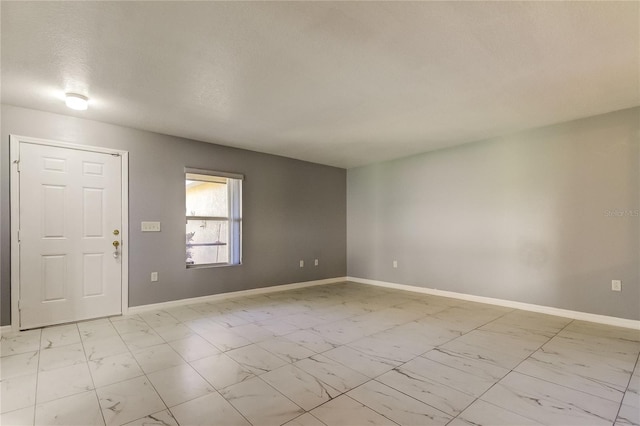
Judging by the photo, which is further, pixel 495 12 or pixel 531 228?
pixel 531 228

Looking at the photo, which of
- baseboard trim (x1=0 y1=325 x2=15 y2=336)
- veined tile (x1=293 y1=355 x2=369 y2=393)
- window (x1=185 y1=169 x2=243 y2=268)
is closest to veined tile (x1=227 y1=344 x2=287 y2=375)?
veined tile (x1=293 y1=355 x2=369 y2=393)

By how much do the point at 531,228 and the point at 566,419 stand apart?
2.89 meters

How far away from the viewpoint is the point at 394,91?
298 cm

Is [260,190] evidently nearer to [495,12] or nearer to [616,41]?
[495,12]

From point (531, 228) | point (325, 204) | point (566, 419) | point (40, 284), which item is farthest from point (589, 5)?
point (40, 284)

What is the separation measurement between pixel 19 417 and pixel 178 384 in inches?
33.4

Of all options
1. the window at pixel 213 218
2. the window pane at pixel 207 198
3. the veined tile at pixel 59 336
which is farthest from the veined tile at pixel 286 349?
the window pane at pixel 207 198

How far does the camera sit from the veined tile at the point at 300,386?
199cm

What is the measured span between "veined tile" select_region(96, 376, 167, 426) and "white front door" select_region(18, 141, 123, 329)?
81.9 inches

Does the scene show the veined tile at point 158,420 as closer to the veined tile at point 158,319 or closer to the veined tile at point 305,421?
the veined tile at point 305,421

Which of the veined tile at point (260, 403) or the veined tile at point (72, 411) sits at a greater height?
the veined tile at point (72, 411)

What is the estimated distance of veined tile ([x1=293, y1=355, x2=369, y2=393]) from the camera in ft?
7.19

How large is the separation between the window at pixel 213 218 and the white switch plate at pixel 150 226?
1.50 feet

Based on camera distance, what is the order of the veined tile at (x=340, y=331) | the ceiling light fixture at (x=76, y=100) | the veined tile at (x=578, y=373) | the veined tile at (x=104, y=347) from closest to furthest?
the veined tile at (x=578, y=373)
the veined tile at (x=104, y=347)
the ceiling light fixture at (x=76, y=100)
the veined tile at (x=340, y=331)
